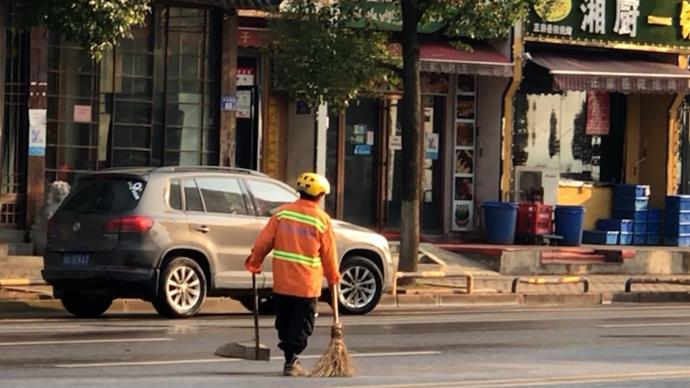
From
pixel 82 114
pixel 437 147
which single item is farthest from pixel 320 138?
pixel 82 114

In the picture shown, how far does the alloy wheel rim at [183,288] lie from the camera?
645 inches

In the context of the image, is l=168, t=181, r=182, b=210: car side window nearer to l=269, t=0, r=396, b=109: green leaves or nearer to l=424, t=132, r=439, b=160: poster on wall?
l=269, t=0, r=396, b=109: green leaves

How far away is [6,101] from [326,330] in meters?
8.25

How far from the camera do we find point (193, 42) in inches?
937

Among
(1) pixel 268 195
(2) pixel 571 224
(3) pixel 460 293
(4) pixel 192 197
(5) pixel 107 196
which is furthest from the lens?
(2) pixel 571 224

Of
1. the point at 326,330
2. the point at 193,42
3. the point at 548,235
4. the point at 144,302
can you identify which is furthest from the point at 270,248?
the point at 548,235

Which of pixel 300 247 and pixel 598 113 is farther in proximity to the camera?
pixel 598 113

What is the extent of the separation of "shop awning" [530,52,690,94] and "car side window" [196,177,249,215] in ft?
35.9

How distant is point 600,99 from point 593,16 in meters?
2.60

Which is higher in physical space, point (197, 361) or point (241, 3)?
point (241, 3)

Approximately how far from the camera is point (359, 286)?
18156 mm

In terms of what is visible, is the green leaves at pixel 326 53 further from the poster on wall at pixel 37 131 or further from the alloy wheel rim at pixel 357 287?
the alloy wheel rim at pixel 357 287

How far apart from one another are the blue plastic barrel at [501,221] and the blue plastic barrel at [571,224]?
1.14 metres

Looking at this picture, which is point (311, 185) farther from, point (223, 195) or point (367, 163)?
point (367, 163)
